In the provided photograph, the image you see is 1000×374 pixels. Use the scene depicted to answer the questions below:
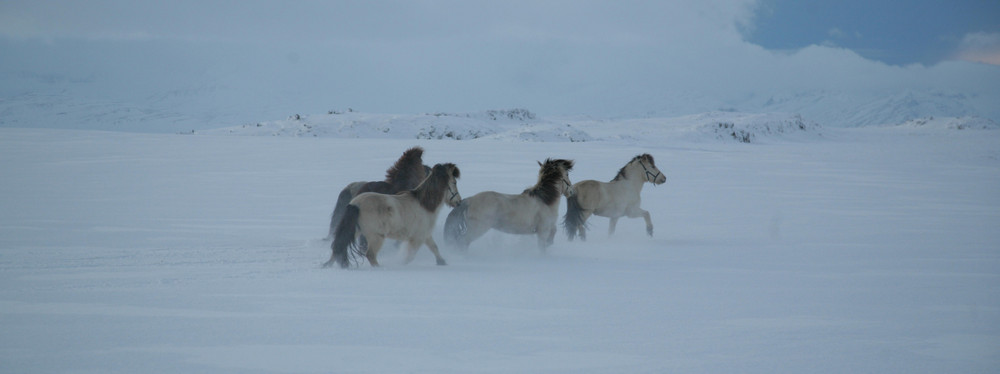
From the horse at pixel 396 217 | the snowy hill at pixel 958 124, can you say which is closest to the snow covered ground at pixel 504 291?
the horse at pixel 396 217

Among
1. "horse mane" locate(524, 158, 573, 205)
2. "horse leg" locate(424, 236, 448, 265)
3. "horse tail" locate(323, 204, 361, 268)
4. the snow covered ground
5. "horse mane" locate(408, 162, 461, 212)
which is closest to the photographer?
the snow covered ground

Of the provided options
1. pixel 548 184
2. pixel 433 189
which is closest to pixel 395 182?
pixel 433 189

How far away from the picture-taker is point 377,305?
532cm

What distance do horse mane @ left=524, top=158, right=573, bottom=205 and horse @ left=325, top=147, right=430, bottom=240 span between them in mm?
1534

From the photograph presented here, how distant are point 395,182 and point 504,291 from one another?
3458mm

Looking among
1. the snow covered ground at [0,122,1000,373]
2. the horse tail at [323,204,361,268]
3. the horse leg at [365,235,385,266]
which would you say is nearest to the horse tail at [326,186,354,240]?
the snow covered ground at [0,122,1000,373]

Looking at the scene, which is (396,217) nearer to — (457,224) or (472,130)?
(457,224)

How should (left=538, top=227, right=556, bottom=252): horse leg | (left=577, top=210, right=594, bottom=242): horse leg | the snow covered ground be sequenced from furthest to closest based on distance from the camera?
1. (left=577, top=210, right=594, bottom=242): horse leg
2. (left=538, top=227, right=556, bottom=252): horse leg
3. the snow covered ground

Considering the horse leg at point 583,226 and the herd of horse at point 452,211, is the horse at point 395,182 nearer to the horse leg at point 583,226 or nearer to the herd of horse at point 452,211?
the herd of horse at point 452,211

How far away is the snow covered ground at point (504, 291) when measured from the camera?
4.06 m

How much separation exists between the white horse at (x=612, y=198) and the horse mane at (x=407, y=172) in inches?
85.9

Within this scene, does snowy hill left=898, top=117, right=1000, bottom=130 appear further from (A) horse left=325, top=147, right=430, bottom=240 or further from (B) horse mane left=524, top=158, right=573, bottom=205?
(A) horse left=325, top=147, right=430, bottom=240

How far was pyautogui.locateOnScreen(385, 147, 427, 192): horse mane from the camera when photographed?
9.02 m

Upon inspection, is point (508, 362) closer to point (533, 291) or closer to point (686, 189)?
point (533, 291)
